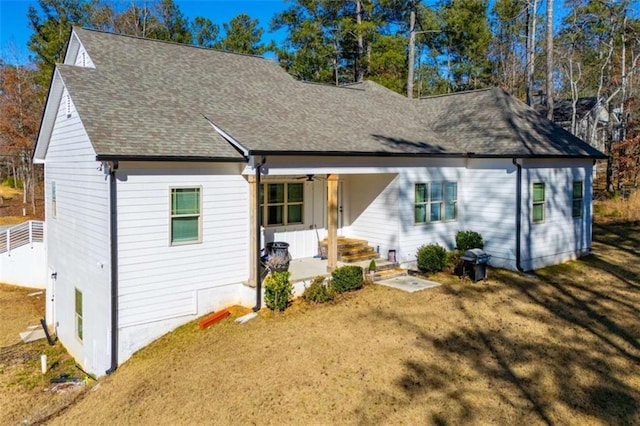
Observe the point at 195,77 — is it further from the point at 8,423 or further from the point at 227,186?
the point at 8,423

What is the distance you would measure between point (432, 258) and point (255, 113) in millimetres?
6526

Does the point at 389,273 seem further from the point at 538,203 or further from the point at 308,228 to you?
the point at 538,203

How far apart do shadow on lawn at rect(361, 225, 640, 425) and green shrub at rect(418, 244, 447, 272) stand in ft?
5.00

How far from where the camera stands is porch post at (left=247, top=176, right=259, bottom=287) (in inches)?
440

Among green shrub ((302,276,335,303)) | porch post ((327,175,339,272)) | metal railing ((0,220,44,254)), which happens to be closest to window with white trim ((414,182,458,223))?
porch post ((327,175,339,272))

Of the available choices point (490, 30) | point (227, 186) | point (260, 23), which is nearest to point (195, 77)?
point (227, 186)

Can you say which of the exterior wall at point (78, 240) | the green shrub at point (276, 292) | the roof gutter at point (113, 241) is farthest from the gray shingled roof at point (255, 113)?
the green shrub at point (276, 292)

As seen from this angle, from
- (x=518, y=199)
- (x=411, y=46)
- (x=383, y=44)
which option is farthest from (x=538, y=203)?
(x=383, y=44)

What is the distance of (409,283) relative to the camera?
13.1 metres

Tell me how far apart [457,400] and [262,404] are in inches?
117

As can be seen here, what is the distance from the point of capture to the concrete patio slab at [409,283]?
12570mm

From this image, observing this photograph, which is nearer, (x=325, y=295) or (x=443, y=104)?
(x=325, y=295)

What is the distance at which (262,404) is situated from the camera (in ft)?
24.2

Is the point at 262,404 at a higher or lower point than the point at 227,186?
lower
